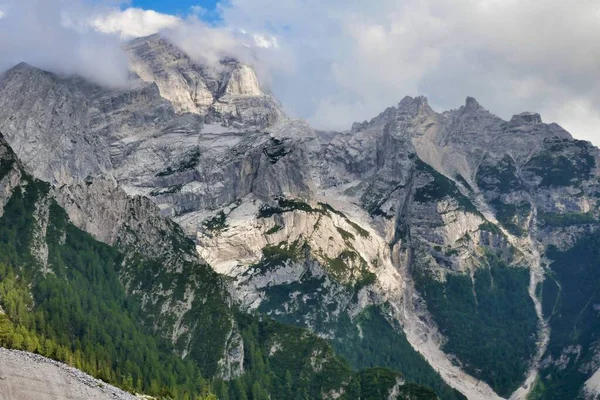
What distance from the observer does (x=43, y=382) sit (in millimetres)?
149750

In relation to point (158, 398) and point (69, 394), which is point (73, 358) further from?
point (69, 394)

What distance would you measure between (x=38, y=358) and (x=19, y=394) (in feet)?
46.9

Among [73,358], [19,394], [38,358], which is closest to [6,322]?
[73,358]

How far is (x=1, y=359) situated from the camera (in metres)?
148

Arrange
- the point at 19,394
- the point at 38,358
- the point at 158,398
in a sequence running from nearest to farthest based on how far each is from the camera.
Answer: the point at 19,394 → the point at 38,358 → the point at 158,398

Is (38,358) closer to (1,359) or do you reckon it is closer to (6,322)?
(1,359)

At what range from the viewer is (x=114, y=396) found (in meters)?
154

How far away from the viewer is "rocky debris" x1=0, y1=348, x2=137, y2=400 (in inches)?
5719

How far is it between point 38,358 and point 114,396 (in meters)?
17.7

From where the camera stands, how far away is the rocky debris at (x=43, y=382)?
477 feet

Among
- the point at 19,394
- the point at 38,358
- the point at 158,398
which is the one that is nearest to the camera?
the point at 19,394

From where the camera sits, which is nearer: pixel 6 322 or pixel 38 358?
pixel 38 358

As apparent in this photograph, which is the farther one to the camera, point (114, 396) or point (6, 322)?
point (6, 322)

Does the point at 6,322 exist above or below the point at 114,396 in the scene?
above
